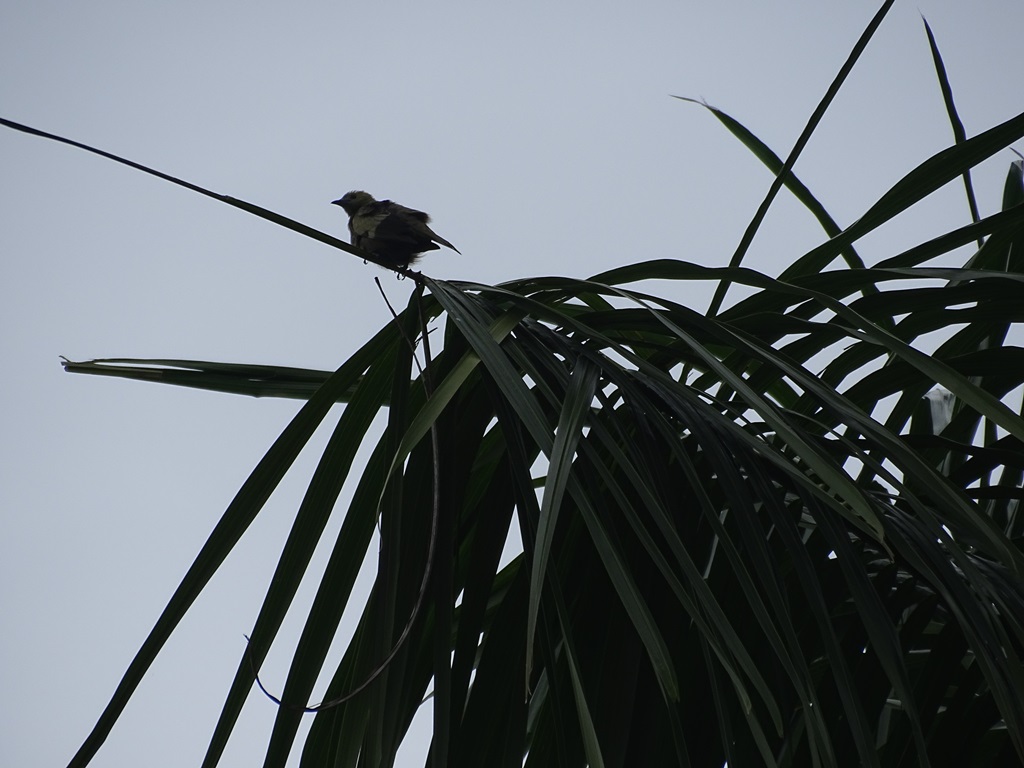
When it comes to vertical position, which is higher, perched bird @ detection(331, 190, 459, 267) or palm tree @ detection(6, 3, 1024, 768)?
perched bird @ detection(331, 190, 459, 267)

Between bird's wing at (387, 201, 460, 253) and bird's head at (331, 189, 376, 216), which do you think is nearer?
bird's wing at (387, 201, 460, 253)

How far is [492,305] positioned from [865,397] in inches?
16.3

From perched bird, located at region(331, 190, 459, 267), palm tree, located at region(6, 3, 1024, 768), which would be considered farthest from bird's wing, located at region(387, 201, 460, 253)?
palm tree, located at region(6, 3, 1024, 768)

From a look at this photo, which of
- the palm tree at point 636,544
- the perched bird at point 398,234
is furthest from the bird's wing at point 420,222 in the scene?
the palm tree at point 636,544

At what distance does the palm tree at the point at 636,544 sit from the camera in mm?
522

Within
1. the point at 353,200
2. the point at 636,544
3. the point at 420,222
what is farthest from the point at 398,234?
the point at 636,544

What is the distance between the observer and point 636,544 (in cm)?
68

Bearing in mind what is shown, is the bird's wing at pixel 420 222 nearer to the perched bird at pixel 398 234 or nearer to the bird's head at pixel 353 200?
the perched bird at pixel 398 234

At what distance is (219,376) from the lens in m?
0.77

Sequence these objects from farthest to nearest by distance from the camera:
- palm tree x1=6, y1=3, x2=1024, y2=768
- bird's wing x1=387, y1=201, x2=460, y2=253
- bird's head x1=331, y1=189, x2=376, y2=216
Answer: bird's head x1=331, y1=189, x2=376, y2=216 → bird's wing x1=387, y1=201, x2=460, y2=253 → palm tree x1=6, y1=3, x2=1024, y2=768

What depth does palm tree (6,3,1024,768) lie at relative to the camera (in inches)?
20.6

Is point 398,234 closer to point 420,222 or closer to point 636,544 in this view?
point 420,222

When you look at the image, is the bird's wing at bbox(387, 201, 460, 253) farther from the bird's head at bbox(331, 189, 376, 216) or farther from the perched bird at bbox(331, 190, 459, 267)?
the bird's head at bbox(331, 189, 376, 216)

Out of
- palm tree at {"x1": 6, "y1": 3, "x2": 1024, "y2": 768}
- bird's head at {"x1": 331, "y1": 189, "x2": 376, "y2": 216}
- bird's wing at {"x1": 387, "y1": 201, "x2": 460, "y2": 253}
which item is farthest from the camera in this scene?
bird's head at {"x1": 331, "y1": 189, "x2": 376, "y2": 216}
